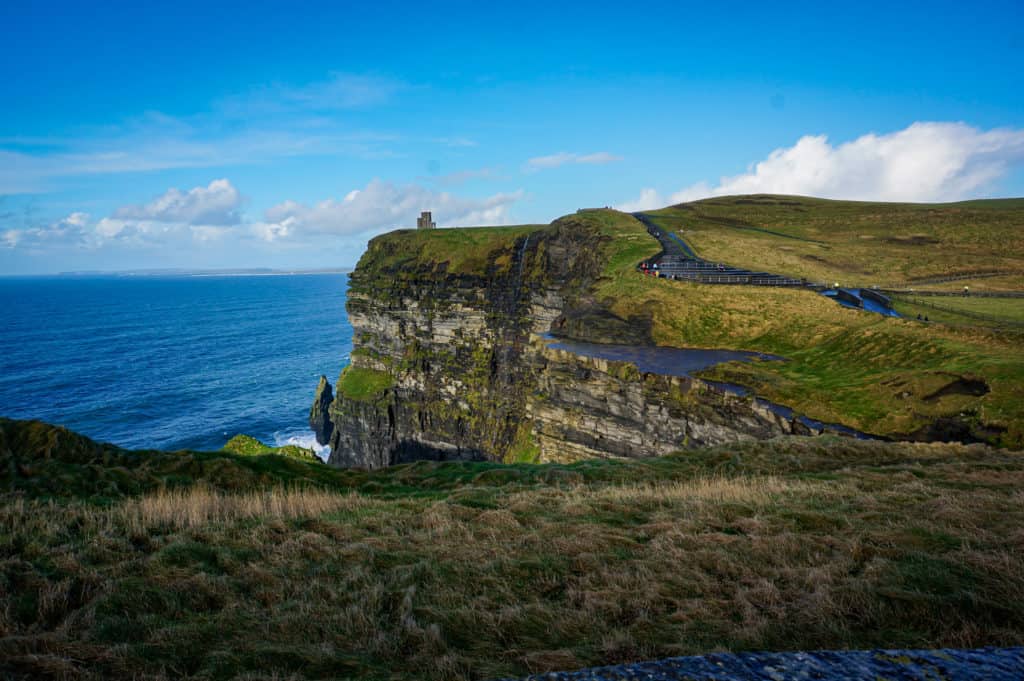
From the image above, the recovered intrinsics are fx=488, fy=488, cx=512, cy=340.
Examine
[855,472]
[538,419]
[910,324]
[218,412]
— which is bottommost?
[218,412]

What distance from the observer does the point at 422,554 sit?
866 cm

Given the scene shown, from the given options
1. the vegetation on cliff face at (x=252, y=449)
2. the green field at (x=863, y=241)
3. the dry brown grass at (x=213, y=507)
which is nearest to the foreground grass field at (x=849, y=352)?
the green field at (x=863, y=241)

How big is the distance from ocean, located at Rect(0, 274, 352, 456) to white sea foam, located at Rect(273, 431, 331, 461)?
→ 0.50 ft

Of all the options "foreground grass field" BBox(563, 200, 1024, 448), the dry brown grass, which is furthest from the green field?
the dry brown grass

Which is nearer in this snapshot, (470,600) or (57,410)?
(470,600)

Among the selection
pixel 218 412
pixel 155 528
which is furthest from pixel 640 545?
pixel 218 412

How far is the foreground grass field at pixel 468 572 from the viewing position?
5.50 m

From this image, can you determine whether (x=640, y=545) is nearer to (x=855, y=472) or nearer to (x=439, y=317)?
(x=855, y=472)

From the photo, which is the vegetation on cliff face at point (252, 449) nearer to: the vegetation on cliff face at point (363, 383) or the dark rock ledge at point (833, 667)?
the vegetation on cliff face at point (363, 383)

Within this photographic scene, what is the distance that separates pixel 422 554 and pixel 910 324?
3242 cm

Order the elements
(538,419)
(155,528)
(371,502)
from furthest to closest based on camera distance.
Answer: (538,419) < (371,502) < (155,528)

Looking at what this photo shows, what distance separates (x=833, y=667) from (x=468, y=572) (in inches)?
204

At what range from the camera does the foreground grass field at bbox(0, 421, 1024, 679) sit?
5504 millimetres

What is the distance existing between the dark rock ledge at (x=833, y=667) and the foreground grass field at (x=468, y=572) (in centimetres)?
121
